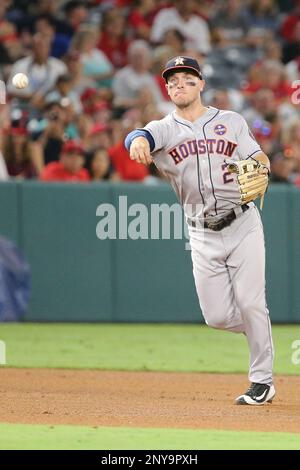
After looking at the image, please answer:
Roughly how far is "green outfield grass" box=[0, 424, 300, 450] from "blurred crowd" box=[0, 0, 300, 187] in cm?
605

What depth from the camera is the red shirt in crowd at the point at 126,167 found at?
40.1ft

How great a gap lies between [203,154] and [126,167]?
5.45 metres

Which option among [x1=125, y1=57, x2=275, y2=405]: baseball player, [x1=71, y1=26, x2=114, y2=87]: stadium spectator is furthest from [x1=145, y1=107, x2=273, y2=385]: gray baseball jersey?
[x1=71, y1=26, x2=114, y2=87]: stadium spectator

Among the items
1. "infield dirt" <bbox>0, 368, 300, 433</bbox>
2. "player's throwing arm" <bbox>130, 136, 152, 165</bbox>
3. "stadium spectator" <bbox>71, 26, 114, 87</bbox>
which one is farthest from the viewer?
"stadium spectator" <bbox>71, 26, 114, 87</bbox>

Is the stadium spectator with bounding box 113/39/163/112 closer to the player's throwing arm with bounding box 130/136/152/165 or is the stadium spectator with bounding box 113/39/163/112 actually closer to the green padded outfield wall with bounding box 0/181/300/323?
the green padded outfield wall with bounding box 0/181/300/323

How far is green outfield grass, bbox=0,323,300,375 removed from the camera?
918 centimetres

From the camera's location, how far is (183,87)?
6785 mm

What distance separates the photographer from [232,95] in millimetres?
14141

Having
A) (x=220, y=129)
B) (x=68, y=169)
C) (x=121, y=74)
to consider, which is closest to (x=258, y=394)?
(x=220, y=129)

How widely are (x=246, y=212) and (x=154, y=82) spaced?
7.10 m

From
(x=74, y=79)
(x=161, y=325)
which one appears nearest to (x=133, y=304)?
(x=161, y=325)

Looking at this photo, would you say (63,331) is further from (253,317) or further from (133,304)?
(253,317)

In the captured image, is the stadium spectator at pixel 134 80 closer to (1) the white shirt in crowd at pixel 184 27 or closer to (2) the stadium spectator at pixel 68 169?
(1) the white shirt in crowd at pixel 184 27

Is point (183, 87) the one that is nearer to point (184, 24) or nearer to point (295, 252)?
point (295, 252)
